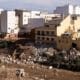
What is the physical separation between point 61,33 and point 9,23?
12.9 meters

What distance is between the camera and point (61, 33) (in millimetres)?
50031

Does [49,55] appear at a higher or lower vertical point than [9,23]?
lower

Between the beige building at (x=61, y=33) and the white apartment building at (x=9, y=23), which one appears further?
the white apartment building at (x=9, y=23)

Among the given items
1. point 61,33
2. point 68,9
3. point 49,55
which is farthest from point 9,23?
point 49,55

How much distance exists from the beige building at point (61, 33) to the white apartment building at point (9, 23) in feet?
28.7

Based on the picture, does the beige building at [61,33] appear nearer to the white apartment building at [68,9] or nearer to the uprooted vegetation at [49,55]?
the uprooted vegetation at [49,55]

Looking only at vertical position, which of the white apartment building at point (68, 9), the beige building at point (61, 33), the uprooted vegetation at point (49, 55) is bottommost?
the uprooted vegetation at point (49, 55)

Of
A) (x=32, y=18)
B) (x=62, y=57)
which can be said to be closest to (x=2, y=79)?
(x=62, y=57)

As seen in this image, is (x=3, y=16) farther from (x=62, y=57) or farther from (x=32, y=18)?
(x=62, y=57)

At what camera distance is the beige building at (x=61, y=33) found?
154ft

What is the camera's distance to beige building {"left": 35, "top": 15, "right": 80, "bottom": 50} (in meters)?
47.0

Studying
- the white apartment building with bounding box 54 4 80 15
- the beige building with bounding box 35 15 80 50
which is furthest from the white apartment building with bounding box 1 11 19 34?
the white apartment building with bounding box 54 4 80 15

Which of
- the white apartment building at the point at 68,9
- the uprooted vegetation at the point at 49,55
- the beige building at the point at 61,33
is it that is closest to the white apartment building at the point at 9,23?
the beige building at the point at 61,33

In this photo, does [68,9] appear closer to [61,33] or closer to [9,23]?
[9,23]
